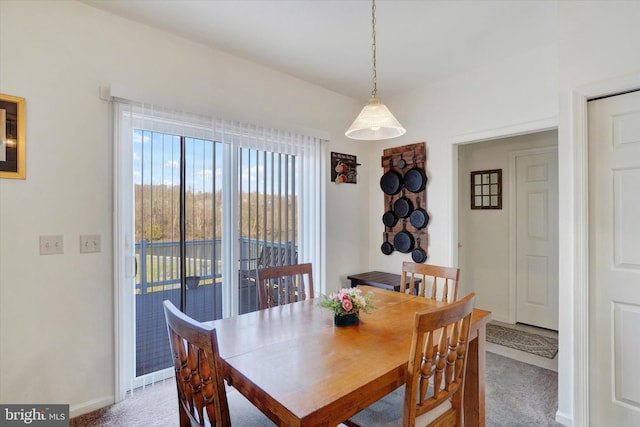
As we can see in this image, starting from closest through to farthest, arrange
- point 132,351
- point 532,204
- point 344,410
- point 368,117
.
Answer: point 344,410
point 368,117
point 132,351
point 532,204

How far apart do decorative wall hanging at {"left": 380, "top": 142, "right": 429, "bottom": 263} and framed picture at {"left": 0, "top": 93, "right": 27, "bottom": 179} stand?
10.2 ft

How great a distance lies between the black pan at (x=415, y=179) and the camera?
336 cm

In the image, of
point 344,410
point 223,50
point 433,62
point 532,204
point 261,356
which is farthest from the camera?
→ point 532,204

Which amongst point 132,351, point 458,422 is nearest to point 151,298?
point 132,351

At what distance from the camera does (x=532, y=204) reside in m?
3.72

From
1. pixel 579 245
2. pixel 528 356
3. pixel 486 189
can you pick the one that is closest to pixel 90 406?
pixel 579 245

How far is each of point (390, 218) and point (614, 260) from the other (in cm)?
202

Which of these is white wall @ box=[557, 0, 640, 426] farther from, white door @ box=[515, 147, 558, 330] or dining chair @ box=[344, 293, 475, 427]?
white door @ box=[515, 147, 558, 330]

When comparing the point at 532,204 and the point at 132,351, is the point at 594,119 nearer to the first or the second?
the point at 532,204

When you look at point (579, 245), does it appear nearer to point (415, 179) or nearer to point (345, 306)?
point (345, 306)

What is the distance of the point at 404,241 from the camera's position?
11.6ft

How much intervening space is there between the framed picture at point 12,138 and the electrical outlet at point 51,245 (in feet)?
1.28

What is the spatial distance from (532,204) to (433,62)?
2.12 metres

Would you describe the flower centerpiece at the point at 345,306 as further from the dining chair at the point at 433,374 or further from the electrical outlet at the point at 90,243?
the electrical outlet at the point at 90,243
